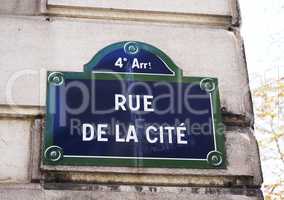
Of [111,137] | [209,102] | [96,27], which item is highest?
[96,27]

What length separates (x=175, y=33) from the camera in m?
2.88

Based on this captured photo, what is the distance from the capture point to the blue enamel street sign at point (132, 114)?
2.54 meters

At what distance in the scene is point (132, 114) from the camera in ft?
8.64

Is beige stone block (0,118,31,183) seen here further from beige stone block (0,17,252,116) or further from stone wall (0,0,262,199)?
beige stone block (0,17,252,116)

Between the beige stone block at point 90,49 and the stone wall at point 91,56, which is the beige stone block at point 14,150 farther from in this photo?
the beige stone block at point 90,49

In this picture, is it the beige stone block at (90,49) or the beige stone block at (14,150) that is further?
the beige stone block at (90,49)

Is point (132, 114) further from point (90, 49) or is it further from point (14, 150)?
point (14, 150)

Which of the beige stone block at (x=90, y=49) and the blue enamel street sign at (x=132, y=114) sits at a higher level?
the beige stone block at (x=90, y=49)

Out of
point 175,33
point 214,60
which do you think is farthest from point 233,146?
point 175,33

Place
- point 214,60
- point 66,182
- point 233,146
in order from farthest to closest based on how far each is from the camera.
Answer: point 214,60 < point 233,146 < point 66,182

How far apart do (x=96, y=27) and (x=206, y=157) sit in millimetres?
807

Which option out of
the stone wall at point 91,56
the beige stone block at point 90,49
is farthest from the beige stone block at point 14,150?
the beige stone block at point 90,49

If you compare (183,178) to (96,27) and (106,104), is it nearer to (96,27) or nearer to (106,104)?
(106,104)

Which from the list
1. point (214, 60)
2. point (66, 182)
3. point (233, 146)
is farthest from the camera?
point (214, 60)
